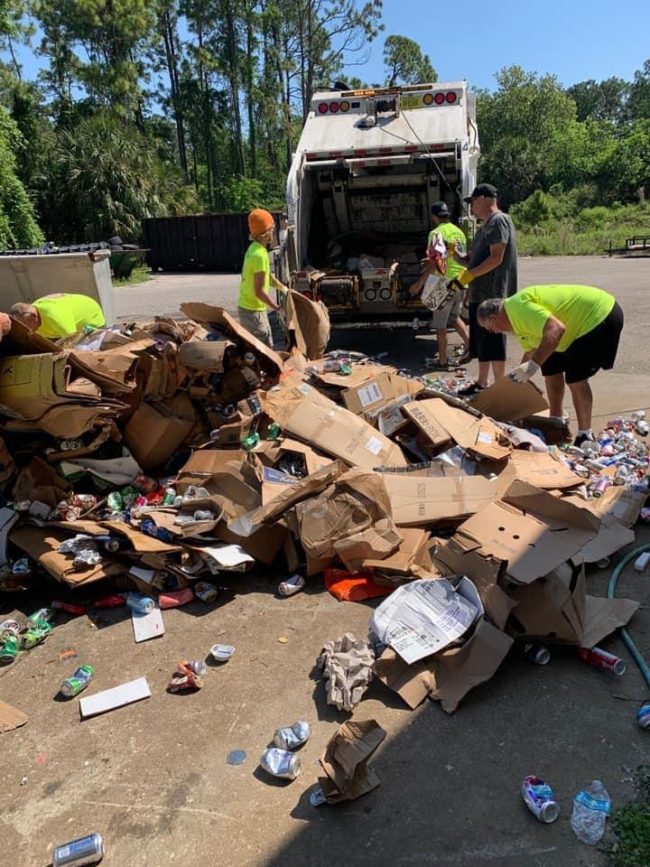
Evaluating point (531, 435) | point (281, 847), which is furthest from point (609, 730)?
point (531, 435)

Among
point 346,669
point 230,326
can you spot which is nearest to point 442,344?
point 230,326

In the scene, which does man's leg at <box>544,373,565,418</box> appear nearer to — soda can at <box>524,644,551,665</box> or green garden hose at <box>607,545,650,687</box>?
green garden hose at <box>607,545,650,687</box>

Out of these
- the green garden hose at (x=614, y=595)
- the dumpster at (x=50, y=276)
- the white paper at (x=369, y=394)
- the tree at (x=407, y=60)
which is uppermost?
the tree at (x=407, y=60)

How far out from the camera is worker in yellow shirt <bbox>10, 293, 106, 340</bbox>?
4273 millimetres

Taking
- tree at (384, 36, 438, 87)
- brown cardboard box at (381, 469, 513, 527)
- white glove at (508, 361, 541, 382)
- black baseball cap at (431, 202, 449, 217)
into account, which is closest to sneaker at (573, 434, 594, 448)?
white glove at (508, 361, 541, 382)

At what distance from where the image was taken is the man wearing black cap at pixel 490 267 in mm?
5320

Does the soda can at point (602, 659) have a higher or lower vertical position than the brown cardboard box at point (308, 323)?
lower

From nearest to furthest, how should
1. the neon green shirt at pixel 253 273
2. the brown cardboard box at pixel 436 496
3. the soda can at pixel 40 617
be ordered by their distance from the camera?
1. the soda can at pixel 40 617
2. the brown cardboard box at pixel 436 496
3. the neon green shirt at pixel 253 273

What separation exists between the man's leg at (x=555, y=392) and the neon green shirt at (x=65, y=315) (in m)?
3.22

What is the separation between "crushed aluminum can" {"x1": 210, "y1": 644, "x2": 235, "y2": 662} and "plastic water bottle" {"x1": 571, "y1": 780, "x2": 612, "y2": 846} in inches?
55.0

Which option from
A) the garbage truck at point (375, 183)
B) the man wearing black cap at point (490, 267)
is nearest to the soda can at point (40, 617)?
the man wearing black cap at point (490, 267)

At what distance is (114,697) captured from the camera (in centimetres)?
257

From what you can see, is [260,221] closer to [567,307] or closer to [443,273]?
[443,273]

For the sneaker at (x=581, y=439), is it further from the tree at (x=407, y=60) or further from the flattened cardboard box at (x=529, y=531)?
the tree at (x=407, y=60)
